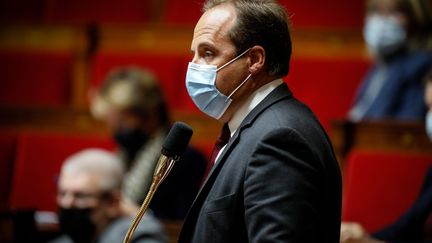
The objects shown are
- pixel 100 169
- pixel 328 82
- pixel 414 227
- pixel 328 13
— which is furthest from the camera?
pixel 328 13

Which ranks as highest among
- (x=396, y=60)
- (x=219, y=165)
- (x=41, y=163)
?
(x=219, y=165)

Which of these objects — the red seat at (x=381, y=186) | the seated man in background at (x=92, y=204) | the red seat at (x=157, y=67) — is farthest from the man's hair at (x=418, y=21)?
the seated man in background at (x=92, y=204)

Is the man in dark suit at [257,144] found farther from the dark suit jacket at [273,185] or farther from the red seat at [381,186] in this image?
the red seat at [381,186]

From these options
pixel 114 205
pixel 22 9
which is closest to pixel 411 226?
pixel 114 205

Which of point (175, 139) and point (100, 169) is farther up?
point (175, 139)

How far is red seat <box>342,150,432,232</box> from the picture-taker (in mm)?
946

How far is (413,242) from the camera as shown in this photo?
81cm

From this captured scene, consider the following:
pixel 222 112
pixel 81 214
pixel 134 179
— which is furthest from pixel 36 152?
pixel 222 112

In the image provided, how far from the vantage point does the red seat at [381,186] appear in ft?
3.10

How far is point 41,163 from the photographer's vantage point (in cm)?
124

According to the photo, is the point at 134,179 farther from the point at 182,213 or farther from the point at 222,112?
the point at 222,112

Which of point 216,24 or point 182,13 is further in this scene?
point 182,13

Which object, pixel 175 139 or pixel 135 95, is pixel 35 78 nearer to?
pixel 135 95

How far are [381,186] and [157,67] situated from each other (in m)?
0.57
